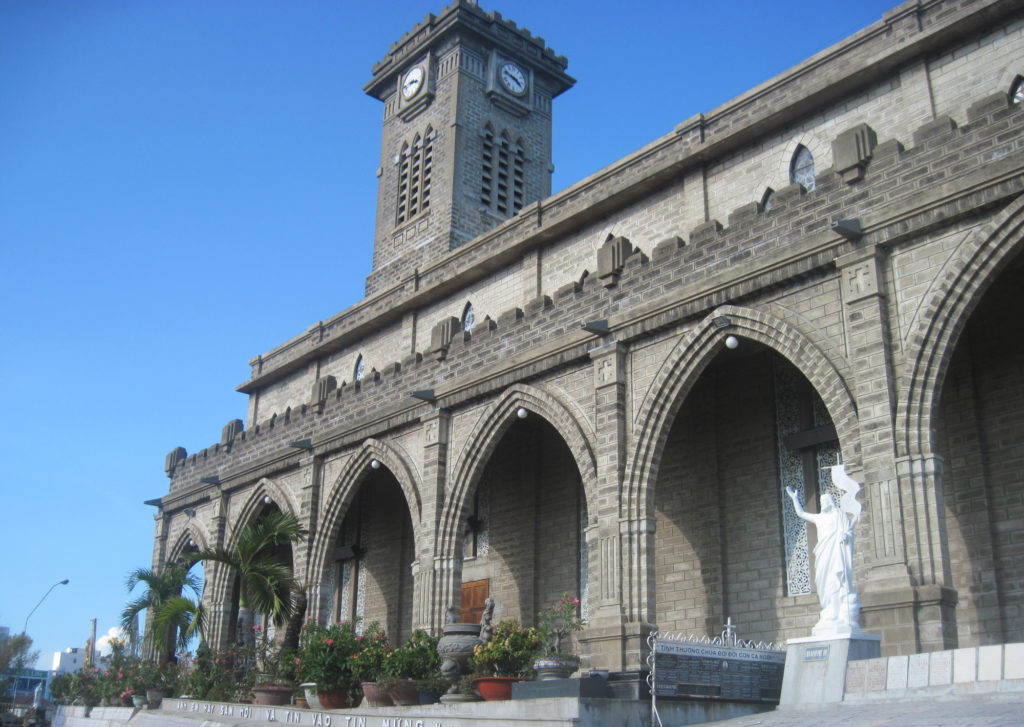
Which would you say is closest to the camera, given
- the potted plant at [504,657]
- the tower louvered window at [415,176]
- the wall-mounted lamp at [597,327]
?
the potted plant at [504,657]

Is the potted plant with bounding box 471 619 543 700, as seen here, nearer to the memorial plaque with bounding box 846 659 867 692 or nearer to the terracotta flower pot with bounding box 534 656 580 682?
the terracotta flower pot with bounding box 534 656 580 682

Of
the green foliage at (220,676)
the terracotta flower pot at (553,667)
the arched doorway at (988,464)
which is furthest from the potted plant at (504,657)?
the green foliage at (220,676)

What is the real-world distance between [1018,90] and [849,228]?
522cm

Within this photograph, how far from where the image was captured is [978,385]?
16750 mm

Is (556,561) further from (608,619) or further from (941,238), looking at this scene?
(941,238)

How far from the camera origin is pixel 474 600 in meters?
24.3

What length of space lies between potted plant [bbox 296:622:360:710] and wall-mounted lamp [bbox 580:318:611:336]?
686 centimetres

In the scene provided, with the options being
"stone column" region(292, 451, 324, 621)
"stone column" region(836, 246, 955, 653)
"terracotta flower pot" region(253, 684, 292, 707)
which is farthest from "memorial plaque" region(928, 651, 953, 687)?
"stone column" region(292, 451, 324, 621)

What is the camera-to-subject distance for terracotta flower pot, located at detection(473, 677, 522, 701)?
15688 mm

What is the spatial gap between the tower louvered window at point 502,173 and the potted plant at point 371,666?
19.6m

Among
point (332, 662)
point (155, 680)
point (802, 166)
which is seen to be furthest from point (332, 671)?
point (802, 166)

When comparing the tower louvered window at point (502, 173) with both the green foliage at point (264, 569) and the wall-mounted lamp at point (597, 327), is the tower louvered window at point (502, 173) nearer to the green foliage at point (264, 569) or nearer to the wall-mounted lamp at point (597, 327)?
the green foliage at point (264, 569)

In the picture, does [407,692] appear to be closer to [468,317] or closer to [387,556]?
[387,556]

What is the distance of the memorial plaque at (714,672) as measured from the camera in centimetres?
1361
